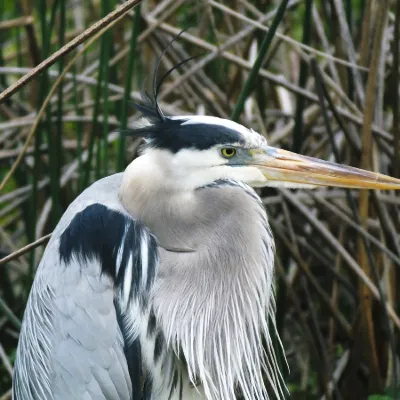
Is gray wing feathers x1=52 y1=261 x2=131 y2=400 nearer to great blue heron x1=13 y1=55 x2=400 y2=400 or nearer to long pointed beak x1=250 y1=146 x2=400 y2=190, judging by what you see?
great blue heron x1=13 y1=55 x2=400 y2=400

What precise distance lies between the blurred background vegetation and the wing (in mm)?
233

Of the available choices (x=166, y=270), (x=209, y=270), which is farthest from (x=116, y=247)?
(x=209, y=270)

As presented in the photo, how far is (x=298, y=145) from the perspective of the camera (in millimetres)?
2748

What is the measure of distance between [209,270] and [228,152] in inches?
14.0

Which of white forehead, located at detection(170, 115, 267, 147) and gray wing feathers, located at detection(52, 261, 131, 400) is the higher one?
white forehead, located at detection(170, 115, 267, 147)

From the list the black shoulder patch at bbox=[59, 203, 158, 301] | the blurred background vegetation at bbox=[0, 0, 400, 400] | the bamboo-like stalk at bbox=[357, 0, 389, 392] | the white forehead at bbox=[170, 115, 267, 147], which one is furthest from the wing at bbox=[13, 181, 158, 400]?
the bamboo-like stalk at bbox=[357, 0, 389, 392]

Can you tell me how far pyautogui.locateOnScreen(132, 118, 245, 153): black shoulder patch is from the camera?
73.8 inches

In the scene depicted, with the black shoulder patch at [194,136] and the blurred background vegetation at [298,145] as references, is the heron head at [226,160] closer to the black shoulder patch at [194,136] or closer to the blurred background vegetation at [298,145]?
the black shoulder patch at [194,136]

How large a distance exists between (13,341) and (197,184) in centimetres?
193

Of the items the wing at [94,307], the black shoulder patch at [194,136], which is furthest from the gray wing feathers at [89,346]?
the black shoulder patch at [194,136]

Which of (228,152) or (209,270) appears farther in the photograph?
(209,270)

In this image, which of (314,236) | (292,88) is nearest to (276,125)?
(314,236)

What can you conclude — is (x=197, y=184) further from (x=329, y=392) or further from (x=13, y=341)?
(x=13, y=341)

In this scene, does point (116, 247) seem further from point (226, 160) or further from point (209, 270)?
point (226, 160)
